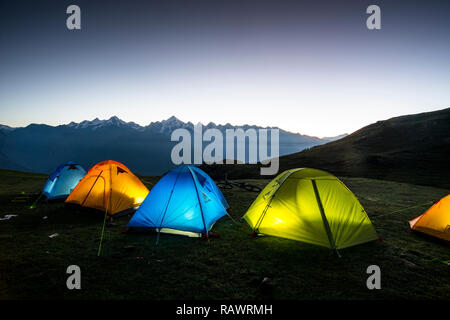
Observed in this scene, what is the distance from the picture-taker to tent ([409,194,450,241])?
834cm

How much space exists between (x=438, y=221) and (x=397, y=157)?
56.6 metres

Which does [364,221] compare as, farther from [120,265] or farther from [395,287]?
[120,265]

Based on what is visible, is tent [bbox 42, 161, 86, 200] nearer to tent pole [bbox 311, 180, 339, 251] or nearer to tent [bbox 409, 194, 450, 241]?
tent pole [bbox 311, 180, 339, 251]

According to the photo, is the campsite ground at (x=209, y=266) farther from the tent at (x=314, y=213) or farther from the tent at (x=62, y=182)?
the tent at (x=62, y=182)

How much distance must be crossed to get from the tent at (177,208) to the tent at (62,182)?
9694 mm

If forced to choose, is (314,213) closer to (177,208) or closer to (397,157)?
(177,208)

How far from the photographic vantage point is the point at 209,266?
6750mm

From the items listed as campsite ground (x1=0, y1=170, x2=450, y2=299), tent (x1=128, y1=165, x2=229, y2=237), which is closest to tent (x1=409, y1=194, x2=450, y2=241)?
campsite ground (x1=0, y1=170, x2=450, y2=299)

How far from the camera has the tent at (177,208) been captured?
8.98m

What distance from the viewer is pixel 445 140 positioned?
61.2 m

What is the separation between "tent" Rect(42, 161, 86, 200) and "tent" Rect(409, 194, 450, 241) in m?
21.3

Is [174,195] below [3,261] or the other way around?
the other way around
